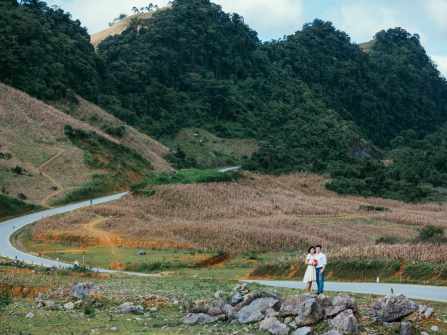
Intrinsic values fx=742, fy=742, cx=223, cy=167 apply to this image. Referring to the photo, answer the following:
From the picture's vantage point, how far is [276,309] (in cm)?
1916

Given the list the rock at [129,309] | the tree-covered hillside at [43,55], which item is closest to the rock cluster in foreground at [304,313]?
the rock at [129,309]

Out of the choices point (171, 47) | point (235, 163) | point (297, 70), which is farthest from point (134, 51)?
point (297, 70)

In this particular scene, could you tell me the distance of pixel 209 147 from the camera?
117500 millimetres

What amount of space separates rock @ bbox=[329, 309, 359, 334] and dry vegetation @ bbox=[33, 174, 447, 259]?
42.9ft

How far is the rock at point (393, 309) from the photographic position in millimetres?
18594

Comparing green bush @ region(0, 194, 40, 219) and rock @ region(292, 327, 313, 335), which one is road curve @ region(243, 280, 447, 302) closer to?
rock @ region(292, 327, 313, 335)

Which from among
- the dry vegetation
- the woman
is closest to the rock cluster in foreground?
the woman

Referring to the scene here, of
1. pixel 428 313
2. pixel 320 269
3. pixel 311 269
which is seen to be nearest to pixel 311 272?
pixel 311 269

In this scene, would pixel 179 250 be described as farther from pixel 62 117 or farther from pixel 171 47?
pixel 171 47

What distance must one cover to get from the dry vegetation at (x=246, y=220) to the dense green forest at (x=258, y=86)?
14.9 metres

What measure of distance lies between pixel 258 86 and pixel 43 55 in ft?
190

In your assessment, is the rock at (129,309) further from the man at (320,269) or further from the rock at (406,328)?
the rock at (406,328)

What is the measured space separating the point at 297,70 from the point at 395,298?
15312 cm

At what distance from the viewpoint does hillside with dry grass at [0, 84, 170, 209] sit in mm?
65062
